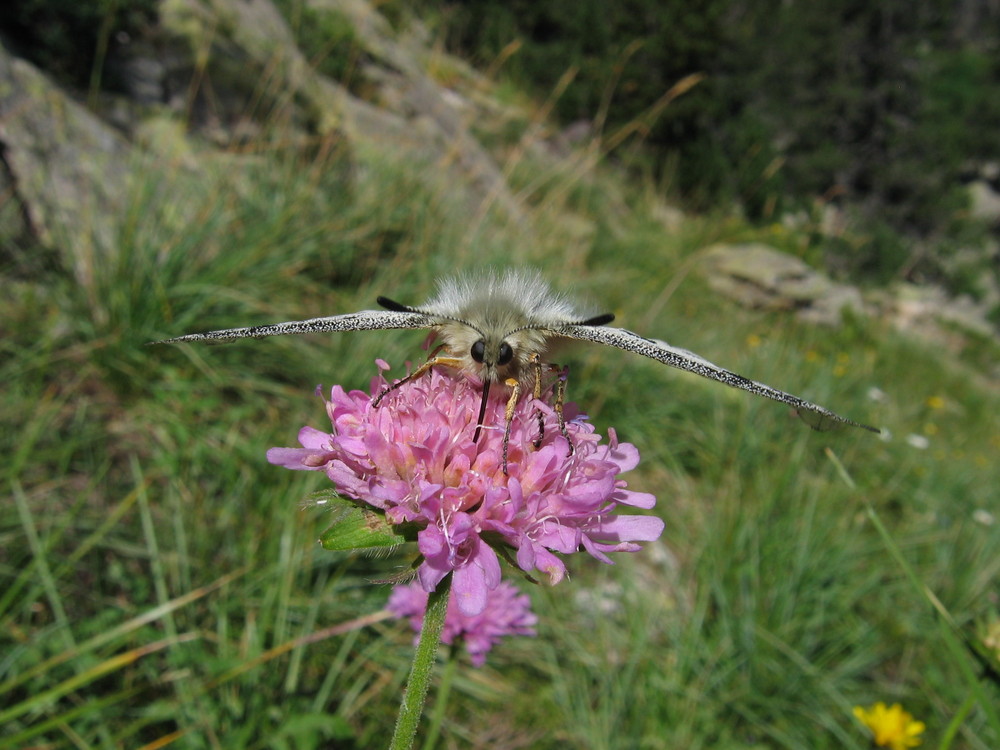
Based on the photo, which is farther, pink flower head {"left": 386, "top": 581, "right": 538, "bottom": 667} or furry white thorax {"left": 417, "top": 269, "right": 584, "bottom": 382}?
pink flower head {"left": 386, "top": 581, "right": 538, "bottom": 667}

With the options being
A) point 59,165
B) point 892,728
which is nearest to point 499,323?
point 892,728

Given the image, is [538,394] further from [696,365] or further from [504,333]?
[696,365]

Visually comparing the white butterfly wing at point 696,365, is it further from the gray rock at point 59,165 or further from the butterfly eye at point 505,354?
the gray rock at point 59,165

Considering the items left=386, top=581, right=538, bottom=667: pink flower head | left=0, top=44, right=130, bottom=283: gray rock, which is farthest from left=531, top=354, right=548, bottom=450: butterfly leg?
left=0, top=44, right=130, bottom=283: gray rock

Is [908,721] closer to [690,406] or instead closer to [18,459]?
[690,406]

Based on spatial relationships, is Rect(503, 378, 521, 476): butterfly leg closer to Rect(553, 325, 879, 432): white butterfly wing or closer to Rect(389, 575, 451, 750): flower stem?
Rect(553, 325, 879, 432): white butterfly wing
